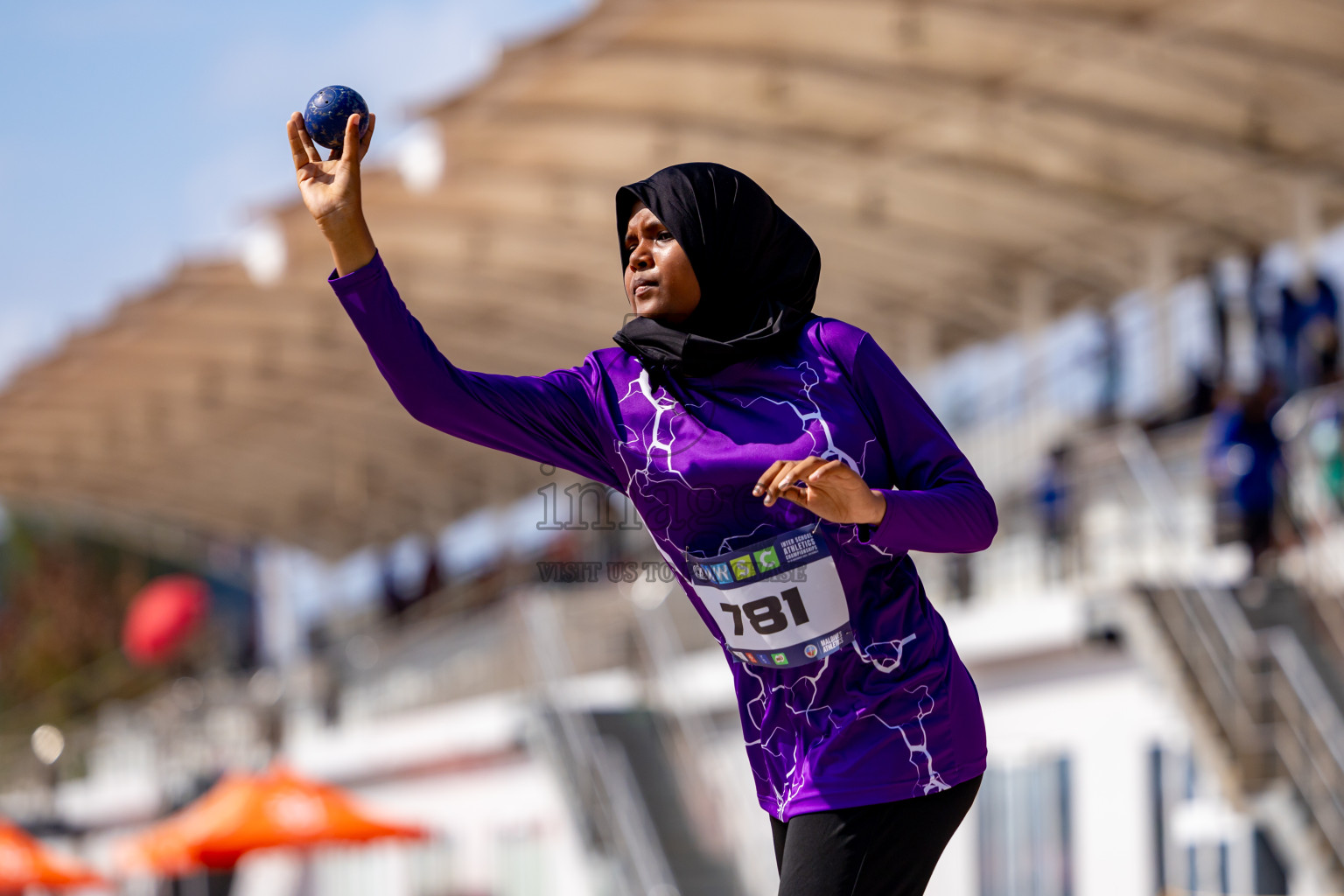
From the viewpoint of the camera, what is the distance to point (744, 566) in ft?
9.96

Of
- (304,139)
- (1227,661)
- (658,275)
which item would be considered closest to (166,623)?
(1227,661)

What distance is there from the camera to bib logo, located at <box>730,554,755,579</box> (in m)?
3.03

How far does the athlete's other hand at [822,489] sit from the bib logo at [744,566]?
0.85 feet

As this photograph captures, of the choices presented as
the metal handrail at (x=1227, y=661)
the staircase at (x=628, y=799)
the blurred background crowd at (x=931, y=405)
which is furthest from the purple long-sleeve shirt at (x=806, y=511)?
the staircase at (x=628, y=799)

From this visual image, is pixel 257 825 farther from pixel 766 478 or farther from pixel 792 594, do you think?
pixel 766 478

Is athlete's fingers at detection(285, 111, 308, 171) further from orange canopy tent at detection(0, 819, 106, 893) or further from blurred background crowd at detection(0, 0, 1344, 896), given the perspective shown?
orange canopy tent at detection(0, 819, 106, 893)

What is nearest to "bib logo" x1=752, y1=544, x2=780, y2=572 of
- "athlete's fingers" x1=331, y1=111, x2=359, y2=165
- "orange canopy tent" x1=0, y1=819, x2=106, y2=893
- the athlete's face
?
the athlete's face

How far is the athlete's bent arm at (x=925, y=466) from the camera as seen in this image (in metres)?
2.91

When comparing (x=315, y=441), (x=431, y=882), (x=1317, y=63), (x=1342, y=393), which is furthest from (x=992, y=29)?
(x=315, y=441)

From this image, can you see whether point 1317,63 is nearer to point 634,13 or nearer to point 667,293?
point 634,13

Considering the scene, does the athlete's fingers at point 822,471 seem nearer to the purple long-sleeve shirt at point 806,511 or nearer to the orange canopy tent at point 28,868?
the purple long-sleeve shirt at point 806,511

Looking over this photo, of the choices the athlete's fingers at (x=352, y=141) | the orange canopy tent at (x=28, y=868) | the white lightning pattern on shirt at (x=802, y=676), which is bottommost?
the orange canopy tent at (x=28, y=868)

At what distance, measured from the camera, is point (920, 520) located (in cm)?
287

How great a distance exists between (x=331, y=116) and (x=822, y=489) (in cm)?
104
